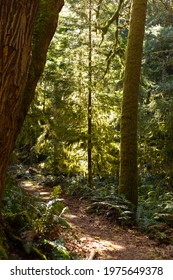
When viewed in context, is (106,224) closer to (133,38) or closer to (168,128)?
(133,38)

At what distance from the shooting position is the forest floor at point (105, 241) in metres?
5.82

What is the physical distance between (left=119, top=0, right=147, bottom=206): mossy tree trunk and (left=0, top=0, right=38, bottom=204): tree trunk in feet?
18.9

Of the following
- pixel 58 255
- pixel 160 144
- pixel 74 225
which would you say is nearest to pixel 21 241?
pixel 58 255

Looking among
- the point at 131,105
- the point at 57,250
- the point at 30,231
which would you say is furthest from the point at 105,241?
the point at 131,105

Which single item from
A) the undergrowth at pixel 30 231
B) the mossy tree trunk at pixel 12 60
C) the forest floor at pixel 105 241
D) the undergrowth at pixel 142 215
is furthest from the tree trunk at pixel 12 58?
the undergrowth at pixel 142 215

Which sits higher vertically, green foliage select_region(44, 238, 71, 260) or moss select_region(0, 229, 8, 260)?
moss select_region(0, 229, 8, 260)

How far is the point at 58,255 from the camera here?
4773mm

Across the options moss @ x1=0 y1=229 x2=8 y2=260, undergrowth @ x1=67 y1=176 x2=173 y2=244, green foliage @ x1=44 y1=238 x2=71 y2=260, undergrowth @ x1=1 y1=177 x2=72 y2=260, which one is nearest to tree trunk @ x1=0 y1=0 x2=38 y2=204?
moss @ x1=0 y1=229 x2=8 y2=260

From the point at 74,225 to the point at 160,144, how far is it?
25.2 ft

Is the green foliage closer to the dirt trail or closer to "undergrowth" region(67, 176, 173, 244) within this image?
the dirt trail

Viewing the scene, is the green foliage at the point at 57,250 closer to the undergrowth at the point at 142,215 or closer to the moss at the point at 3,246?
the moss at the point at 3,246

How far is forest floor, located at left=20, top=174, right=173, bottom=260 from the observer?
229 inches

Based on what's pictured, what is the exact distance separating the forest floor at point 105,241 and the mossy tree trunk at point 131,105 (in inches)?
46.4

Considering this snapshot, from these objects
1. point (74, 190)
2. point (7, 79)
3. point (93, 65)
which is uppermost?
point (93, 65)
